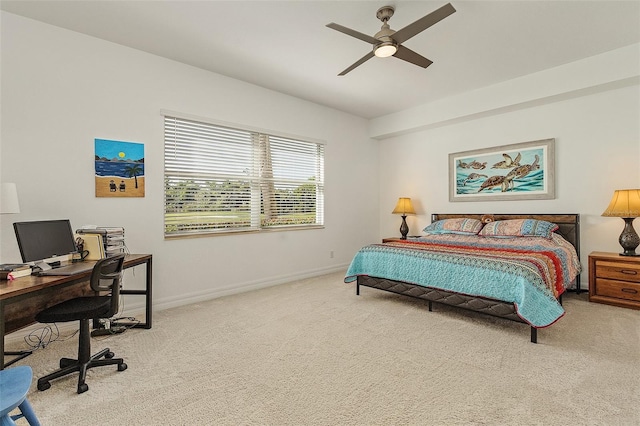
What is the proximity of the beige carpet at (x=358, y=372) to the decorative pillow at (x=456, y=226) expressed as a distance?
161 centimetres

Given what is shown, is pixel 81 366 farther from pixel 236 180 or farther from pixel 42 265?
pixel 236 180

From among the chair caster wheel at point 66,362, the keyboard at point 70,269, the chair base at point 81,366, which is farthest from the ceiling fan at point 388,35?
the chair caster wheel at point 66,362

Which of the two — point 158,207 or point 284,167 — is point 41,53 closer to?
point 158,207

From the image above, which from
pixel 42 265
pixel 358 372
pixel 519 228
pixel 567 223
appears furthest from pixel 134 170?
pixel 567 223

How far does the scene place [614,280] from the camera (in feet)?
11.3

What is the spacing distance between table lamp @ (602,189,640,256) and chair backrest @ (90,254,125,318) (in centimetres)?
487

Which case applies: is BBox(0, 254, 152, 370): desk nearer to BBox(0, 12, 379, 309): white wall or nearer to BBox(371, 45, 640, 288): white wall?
BBox(0, 12, 379, 309): white wall

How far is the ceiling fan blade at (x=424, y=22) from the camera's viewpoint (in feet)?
7.20

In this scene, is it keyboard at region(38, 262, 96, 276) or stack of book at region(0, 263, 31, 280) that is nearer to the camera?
stack of book at region(0, 263, 31, 280)

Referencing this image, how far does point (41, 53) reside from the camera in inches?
113

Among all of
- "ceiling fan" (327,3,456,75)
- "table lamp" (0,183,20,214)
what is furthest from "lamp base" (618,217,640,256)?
"table lamp" (0,183,20,214)

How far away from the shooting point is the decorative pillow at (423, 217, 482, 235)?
4.56 meters

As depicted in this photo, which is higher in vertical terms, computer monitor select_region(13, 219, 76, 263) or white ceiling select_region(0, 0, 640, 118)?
white ceiling select_region(0, 0, 640, 118)

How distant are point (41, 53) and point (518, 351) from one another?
484 centimetres
